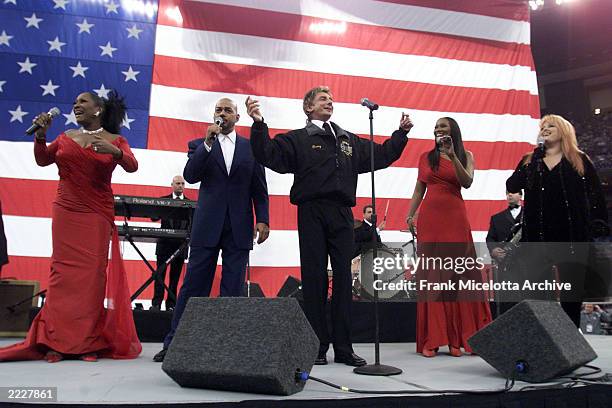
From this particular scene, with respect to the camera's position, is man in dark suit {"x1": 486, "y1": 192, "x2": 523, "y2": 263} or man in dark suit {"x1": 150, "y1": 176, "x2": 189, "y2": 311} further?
man in dark suit {"x1": 486, "y1": 192, "x2": 523, "y2": 263}

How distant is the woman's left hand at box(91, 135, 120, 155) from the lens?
9.30ft

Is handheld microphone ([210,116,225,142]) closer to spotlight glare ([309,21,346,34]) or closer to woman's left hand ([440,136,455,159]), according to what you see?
woman's left hand ([440,136,455,159])

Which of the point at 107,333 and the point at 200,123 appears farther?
the point at 200,123

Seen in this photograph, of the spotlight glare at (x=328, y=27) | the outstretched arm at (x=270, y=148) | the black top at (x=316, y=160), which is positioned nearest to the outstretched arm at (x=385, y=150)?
the black top at (x=316, y=160)

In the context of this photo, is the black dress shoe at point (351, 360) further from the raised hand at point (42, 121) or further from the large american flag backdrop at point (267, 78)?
the large american flag backdrop at point (267, 78)

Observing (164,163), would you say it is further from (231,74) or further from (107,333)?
(107,333)

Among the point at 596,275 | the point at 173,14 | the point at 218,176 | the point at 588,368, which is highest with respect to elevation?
the point at 173,14

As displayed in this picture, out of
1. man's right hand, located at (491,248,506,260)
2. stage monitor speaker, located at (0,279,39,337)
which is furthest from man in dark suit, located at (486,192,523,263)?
stage monitor speaker, located at (0,279,39,337)

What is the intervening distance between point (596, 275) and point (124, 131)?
15.4 feet

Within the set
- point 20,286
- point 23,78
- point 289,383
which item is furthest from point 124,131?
point 289,383

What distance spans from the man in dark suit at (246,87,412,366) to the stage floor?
231mm

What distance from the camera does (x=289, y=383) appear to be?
1821 millimetres

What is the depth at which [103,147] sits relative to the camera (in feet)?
9.35

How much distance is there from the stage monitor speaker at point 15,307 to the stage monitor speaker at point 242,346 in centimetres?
297
